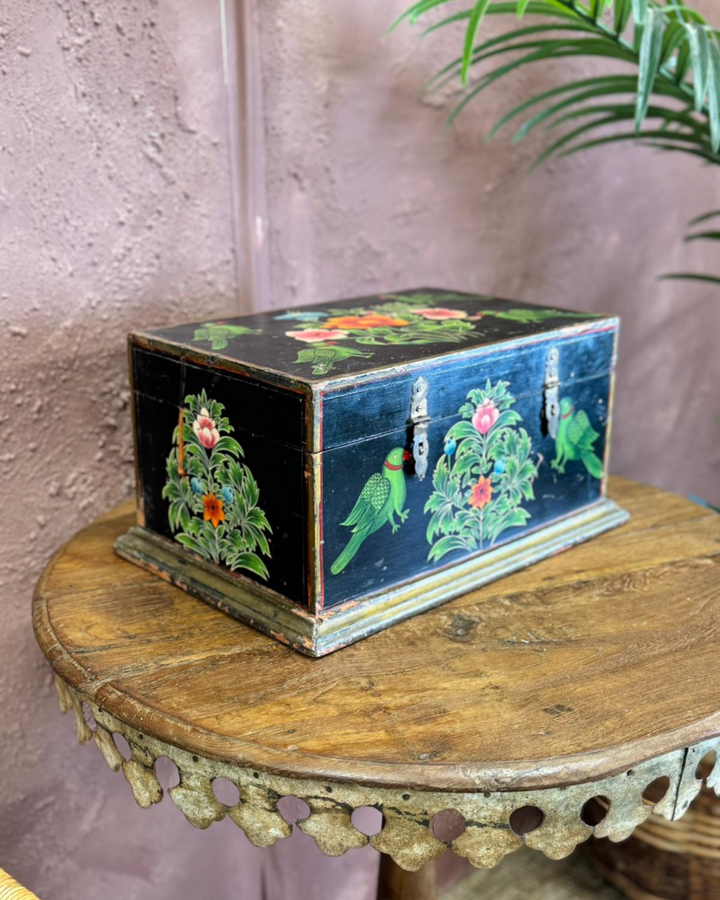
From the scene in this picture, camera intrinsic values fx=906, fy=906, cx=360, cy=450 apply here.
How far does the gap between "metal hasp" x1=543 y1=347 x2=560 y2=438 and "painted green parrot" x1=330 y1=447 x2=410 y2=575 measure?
26cm

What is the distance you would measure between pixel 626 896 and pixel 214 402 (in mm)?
1533

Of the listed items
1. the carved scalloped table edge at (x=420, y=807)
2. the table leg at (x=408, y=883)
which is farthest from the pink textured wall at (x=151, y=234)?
the carved scalloped table edge at (x=420, y=807)

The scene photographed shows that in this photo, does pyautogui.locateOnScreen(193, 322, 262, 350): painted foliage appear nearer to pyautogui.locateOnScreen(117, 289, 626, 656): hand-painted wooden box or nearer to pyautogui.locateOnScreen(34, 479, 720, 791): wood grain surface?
pyautogui.locateOnScreen(117, 289, 626, 656): hand-painted wooden box

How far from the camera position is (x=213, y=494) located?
1.08 meters

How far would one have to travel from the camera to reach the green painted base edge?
0.98m

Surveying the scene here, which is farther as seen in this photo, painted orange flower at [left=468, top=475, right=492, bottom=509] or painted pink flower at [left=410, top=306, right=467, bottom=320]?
painted pink flower at [left=410, top=306, right=467, bottom=320]

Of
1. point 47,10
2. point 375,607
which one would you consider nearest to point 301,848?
point 375,607

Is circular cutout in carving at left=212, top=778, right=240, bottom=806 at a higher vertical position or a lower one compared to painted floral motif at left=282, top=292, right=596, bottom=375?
lower

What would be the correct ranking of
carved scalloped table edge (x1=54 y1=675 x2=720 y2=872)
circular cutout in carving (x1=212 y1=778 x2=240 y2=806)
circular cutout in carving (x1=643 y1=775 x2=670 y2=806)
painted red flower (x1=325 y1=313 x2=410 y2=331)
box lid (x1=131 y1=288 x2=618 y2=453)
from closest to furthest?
carved scalloped table edge (x1=54 y1=675 x2=720 y2=872) → box lid (x1=131 y1=288 x2=618 y2=453) → painted red flower (x1=325 y1=313 x2=410 y2=331) → circular cutout in carving (x1=212 y1=778 x2=240 y2=806) → circular cutout in carving (x1=643 y1=775 x2=670 y2=806)

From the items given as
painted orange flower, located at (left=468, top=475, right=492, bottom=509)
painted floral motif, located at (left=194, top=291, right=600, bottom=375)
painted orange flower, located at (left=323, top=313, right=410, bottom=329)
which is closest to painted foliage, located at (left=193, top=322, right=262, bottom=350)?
painted floral motif, located at (left=194, top=291, right=600, bottom=375)

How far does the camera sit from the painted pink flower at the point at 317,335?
1.11 meters

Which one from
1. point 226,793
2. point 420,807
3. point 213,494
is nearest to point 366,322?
point 213,494

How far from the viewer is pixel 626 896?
6.35ft

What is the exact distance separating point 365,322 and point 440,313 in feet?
0.42
